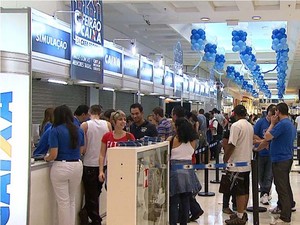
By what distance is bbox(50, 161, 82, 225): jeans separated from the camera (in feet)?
15.9

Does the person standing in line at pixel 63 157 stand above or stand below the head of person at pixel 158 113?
below

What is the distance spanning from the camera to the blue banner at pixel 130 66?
809 cm

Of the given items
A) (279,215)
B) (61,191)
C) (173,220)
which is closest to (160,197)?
(173,220)

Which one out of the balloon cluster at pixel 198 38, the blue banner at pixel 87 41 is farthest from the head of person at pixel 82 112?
the balloon cluster at pixel 198 38

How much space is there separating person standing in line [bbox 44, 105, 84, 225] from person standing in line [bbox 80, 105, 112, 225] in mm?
586

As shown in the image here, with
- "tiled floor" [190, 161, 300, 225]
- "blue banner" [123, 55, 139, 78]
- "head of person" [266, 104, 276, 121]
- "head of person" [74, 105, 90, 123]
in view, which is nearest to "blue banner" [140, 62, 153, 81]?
"blue banner" [123, 55, 139, 78]

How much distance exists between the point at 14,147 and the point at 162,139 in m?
1.91

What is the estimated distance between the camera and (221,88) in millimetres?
23391

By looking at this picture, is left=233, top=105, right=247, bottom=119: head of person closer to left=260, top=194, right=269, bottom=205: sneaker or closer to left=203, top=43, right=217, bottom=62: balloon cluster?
left=260, top=194, right=269, bottom=205: sneaker

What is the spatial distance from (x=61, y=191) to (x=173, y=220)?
1.22 m

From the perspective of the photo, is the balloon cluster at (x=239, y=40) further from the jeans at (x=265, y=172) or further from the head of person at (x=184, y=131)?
the head of person at (x=184, y=131)

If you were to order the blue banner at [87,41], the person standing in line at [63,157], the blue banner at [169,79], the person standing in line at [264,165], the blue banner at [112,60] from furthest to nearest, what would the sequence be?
the blue banner at [169,79], the person standing in line at [264,165], the blue banner at [112,60], the blue banner at [87,41], the person standing in line at [63,157]

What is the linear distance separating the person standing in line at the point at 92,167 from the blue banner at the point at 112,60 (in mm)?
1477

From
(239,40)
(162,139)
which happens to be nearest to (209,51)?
(239,40)
